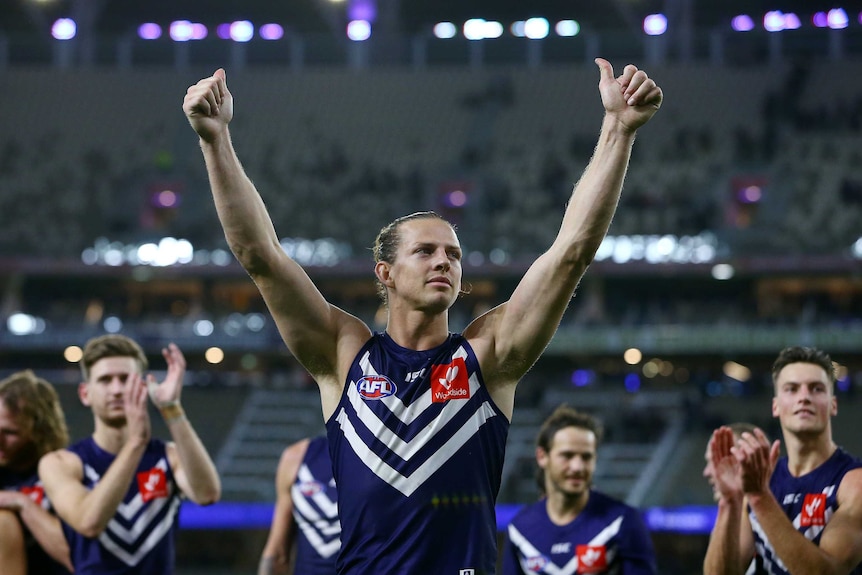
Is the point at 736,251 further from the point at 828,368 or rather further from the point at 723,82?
the point at 828,368

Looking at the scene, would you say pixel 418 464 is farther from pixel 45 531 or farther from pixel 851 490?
pixel 45 531

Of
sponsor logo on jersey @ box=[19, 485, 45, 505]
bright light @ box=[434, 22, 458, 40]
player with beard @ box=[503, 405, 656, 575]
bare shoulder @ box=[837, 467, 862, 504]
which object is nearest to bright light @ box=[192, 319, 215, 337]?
bright light @ box=[434, 22, 458, 40]

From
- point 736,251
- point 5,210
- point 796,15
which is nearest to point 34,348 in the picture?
point 5,210

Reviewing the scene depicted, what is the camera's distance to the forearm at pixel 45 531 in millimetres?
5516

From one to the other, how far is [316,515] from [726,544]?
2968 millimetres

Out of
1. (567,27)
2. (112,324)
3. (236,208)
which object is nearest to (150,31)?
(112,324)

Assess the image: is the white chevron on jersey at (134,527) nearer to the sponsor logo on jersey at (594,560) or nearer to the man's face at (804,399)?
the sponsor logo on jersey at (594,560)

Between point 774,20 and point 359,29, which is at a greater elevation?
point 774,20

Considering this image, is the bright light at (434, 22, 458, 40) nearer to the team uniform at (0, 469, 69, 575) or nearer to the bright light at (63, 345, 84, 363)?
the bright light at (63, 345, 84, 363)

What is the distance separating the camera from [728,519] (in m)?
5.02

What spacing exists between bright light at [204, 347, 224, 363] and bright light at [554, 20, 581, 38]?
58.4 feet

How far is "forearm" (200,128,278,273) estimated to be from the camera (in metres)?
3.96

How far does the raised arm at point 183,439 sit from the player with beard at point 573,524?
6.27 ft

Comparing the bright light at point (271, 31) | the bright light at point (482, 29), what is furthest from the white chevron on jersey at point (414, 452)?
the bright light at point (271, 31)
